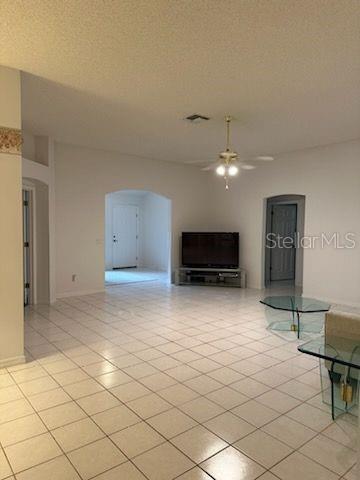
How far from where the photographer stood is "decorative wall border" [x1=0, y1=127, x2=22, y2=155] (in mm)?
3363

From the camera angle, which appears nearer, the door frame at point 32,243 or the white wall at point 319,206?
the door frame at point 32,243

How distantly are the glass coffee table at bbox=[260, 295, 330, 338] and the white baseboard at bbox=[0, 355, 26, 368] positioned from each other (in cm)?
311

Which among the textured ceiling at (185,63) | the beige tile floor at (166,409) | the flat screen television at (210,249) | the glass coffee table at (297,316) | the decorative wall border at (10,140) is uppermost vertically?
the textured ceiling at (185,63)

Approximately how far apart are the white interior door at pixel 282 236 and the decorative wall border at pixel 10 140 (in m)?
6.63

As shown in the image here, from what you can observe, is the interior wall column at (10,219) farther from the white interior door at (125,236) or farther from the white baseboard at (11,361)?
the white interior door at (125,236)

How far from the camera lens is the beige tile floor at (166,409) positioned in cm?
210

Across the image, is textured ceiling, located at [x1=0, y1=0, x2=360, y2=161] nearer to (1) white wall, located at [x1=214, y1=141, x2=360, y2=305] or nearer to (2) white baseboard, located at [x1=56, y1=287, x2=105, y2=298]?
(1) white wall, located at [x1=214, y1=141, x2=360, y2=305]

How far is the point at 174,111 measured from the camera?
4.61 m

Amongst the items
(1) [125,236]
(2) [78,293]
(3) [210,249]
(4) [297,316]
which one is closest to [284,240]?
(3) [210,249]

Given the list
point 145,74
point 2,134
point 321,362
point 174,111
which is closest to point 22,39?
point 2,134

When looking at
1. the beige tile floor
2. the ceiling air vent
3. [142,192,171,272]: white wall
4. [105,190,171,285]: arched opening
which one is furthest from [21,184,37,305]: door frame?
[142,192,171,272]: white wall

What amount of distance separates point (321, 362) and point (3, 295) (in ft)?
10.8

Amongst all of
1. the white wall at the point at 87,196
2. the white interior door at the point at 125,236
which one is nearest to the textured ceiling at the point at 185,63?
the white wall at the point at 87,196

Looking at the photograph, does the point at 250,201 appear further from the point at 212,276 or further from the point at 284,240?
the point at 212,276
